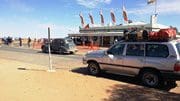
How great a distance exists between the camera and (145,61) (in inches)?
438

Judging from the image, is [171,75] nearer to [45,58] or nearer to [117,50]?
[117,50]

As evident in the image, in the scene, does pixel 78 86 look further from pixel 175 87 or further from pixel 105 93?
pixel 175 87

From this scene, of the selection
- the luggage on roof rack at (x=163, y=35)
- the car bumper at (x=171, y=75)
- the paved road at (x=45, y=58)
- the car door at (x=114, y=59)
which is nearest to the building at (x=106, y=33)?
the paved road at (x=45, y=58)

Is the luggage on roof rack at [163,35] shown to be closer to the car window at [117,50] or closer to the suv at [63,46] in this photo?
the car window at [117,50]

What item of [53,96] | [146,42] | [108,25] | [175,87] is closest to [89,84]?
[53,96]

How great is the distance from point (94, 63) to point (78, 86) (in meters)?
3.66

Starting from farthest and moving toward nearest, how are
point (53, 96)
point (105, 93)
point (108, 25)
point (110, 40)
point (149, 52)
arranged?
point (108, 25)
point (110, 40)
point (149, 52)
point (105, 93)
point (53, 96)

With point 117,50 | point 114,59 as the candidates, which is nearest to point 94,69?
point 114,59

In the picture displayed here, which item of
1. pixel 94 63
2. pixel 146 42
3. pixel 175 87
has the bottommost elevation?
pixel 175 87

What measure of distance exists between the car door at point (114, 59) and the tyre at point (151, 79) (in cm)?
126

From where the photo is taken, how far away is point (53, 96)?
8.53m

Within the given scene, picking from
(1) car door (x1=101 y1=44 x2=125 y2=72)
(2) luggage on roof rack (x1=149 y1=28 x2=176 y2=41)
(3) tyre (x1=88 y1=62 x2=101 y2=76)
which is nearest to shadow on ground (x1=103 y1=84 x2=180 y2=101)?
(1) car door (x1=101 y1=44 x2=125 y2=72)

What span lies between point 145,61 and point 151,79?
0.75 m

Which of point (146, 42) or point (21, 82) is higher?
point (146, 42)
